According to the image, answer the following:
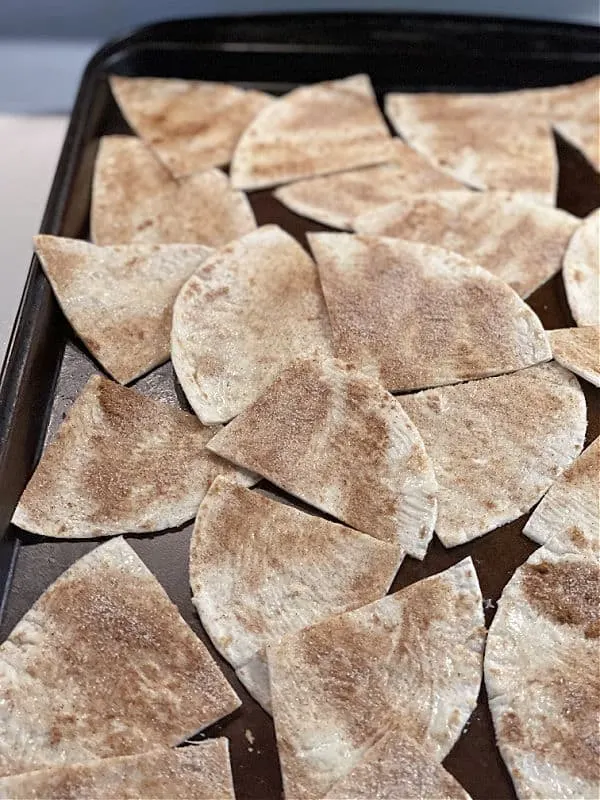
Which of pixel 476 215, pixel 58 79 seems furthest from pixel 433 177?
pixel 58 79

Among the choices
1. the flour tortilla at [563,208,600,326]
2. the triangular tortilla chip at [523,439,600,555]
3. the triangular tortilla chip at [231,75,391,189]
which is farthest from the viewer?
the triangular tortilla chip at [231,75,391,189]

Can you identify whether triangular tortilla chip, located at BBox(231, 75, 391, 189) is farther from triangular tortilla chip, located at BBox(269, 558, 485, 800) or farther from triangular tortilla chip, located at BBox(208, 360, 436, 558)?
triangular tortilla chip, located at BBox(269, 558, 485, 800)

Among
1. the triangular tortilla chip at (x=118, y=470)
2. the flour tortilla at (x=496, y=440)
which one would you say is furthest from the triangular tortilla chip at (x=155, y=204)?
the flour tortilla at (x=496, y=440)

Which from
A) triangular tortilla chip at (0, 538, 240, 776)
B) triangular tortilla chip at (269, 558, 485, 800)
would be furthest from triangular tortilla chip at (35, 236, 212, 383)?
triangular tortilla chip at (269, 558, 485, 800)

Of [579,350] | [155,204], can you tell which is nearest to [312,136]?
[155,204]

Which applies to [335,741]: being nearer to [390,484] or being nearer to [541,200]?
[390,484]

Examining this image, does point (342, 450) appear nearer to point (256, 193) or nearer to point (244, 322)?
point (244, 322)
